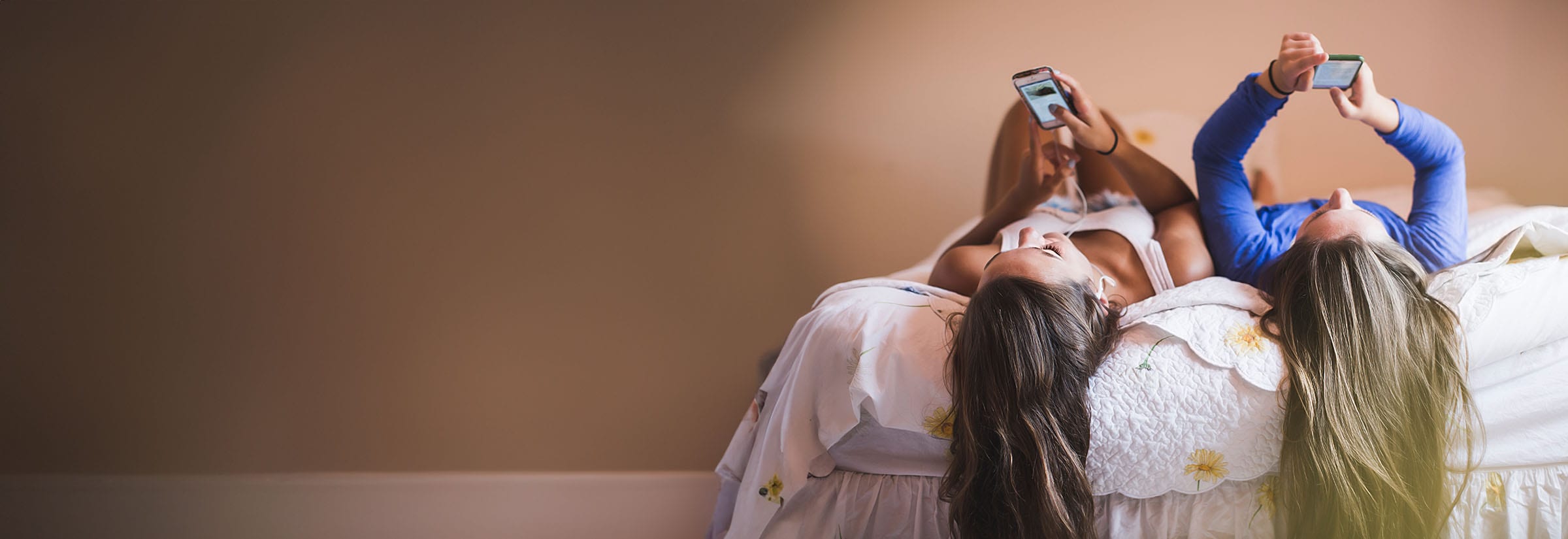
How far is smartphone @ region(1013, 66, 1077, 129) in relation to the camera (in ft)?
4.42

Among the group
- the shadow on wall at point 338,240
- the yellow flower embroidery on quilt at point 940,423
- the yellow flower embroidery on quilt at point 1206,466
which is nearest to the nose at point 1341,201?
the yellow flower embroidery on quilt at point 1206,466

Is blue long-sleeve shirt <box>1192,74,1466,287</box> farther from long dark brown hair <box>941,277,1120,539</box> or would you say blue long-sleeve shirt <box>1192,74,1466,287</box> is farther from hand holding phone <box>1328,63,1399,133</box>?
long dark brown hair <box>941,277,1120,539</box>

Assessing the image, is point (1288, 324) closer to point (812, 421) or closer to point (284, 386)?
point (812, 421)

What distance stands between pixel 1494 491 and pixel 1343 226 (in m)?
0.34

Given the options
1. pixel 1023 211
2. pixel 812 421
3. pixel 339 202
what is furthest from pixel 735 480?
pixel 339 202

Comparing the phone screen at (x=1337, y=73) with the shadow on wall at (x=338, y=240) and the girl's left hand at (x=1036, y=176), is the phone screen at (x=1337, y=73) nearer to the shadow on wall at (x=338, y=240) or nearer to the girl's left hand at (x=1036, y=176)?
the girl's left hand at (x=1036, y=176)

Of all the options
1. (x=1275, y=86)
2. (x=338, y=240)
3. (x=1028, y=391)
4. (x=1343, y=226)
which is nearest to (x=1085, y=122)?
(x=1275, y=86)

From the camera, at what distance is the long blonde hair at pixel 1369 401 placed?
2.79 feet

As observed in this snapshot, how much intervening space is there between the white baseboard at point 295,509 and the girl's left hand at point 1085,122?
106cm

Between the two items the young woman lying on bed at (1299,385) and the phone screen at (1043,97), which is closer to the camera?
the young woman lying on bed at (1299,385)

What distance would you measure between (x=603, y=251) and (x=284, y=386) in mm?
698

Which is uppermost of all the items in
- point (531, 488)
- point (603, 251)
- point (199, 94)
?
point (199, 94)

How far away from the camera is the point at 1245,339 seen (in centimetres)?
92

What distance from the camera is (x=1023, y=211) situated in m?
1.64
